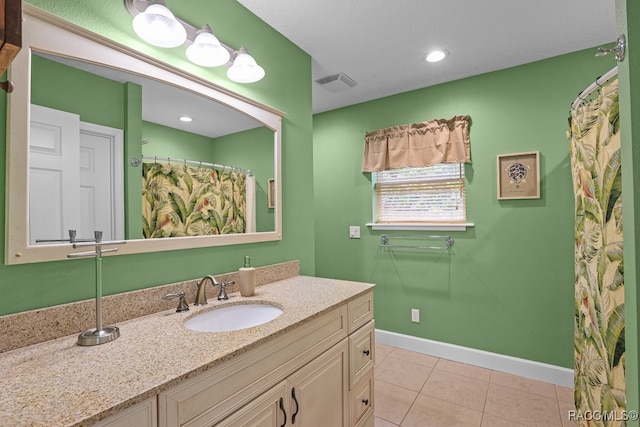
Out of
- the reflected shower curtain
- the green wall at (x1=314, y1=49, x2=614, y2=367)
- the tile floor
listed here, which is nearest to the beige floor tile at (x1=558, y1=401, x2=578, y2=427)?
the tile floor

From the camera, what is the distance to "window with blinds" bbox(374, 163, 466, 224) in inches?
105

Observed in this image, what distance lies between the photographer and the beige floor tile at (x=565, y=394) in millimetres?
2033

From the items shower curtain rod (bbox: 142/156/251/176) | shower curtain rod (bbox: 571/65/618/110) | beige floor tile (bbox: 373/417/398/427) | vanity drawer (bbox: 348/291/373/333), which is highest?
shower curtain rod (bbox: 571/65/618/110)

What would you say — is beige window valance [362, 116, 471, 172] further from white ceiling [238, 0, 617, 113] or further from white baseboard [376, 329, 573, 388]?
white baseboard [376, 329, 573, 388]

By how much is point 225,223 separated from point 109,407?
3.38 ft

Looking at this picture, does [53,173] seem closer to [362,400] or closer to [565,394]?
[362,400]

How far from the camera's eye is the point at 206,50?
1388 millimetres

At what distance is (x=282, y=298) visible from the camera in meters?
1.45

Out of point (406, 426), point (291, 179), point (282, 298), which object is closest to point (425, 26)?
point (291, 179)

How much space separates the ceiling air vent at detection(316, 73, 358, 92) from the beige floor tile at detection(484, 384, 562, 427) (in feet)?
8.84

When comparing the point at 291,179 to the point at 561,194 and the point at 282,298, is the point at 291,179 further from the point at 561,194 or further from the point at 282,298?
the point at 561,194

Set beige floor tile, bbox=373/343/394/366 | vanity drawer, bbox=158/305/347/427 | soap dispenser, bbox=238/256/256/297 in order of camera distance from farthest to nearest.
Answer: beige floor tile, bbox=373/343/394/366 → soap dispenser, bbox=238/256/256/297 → vanity drawer, bbox=158/305/347/427

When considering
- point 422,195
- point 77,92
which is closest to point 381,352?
point 422,195

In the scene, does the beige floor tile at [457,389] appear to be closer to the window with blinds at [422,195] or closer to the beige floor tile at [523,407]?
the beige floor tile at [523,407]
